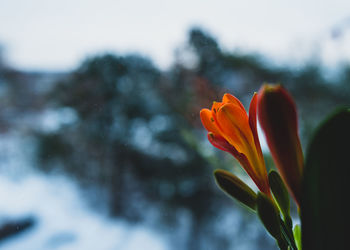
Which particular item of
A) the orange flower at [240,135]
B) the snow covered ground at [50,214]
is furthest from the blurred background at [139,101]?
the orange flower at [240,135]

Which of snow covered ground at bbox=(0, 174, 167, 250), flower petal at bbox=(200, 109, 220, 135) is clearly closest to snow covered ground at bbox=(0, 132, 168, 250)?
snow covered ground at bbox=(0, 174, 167, 250)

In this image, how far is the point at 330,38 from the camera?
3.01 ft

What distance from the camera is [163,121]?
935 mm

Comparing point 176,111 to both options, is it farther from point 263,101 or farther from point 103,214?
point 263,101

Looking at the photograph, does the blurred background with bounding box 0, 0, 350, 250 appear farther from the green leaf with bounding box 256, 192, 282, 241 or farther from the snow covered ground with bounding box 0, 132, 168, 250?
the green leaf with bounding box 256, 192, 282, 241

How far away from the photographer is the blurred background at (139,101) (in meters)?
0.82

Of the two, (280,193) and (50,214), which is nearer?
(280,193)

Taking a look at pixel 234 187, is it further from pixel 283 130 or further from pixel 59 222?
pixel 59 222

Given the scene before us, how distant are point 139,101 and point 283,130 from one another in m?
0.71

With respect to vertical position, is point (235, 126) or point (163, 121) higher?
point (163, 121)

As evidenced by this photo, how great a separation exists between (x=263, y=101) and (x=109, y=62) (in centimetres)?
72

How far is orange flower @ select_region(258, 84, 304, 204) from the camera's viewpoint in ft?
0.72

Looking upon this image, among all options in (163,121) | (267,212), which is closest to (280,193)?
(267,212)

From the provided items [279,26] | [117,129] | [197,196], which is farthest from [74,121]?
[279,26]
